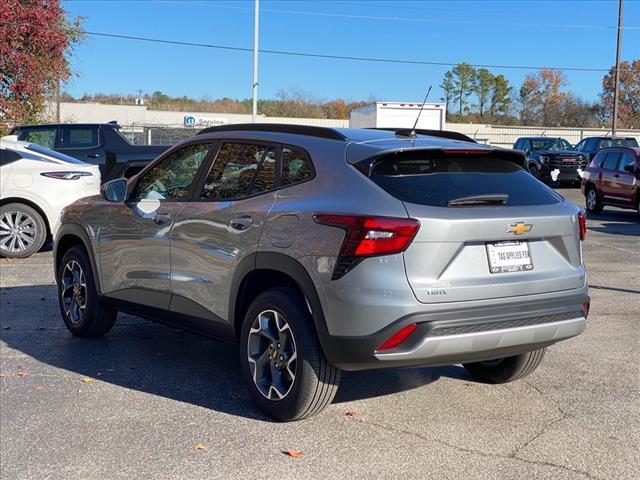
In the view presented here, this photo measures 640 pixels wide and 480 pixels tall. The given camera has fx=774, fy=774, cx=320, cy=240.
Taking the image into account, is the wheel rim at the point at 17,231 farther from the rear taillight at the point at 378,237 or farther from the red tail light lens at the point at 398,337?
the red tail light lens at the point at 398,337

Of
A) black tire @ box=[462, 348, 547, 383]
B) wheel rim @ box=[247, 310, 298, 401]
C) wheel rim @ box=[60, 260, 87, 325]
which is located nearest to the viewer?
wheel rim @ box=[247, 310, 298, 401]

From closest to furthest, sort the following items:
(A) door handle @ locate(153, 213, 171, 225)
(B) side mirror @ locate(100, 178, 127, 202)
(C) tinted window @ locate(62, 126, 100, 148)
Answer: (A) door handle @ locate(153, 213, 171, 225) → (B) side mirror @ locate(100, 178, 127, 202) → (C) tinted window @ locate(62, 126, 100, 148)

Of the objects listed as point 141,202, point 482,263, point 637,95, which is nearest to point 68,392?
point 141,202

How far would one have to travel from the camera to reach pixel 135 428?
4.64 metres

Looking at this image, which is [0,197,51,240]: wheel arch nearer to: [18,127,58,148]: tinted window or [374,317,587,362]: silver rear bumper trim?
[18,127,58,148]: tinted window

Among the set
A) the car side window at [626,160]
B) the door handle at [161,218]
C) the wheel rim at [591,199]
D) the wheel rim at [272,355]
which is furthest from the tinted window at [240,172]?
the wheel rim at [591,199]

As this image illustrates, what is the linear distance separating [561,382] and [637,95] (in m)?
76.9

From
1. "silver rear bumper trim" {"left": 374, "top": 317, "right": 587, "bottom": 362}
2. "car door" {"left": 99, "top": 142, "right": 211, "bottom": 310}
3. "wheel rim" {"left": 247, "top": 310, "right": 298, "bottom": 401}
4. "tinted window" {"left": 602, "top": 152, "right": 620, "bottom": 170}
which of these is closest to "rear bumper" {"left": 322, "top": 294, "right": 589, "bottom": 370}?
"silver rear bumper trim" {"left": 374, "top": 317, "right": 587, "bottom": 362}

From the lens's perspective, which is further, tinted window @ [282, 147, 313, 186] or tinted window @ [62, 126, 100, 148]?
tinted window @ [62, 126, 100, 148]

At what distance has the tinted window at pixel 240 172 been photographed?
498 cm

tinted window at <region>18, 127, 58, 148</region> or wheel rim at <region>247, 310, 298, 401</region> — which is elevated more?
tinted window at <region>18, 127, 58, 148</region>

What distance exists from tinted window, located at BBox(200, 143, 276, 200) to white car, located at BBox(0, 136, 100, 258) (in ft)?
20.3

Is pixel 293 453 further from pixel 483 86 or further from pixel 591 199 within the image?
pixel 483 86

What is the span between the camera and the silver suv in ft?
13.5
